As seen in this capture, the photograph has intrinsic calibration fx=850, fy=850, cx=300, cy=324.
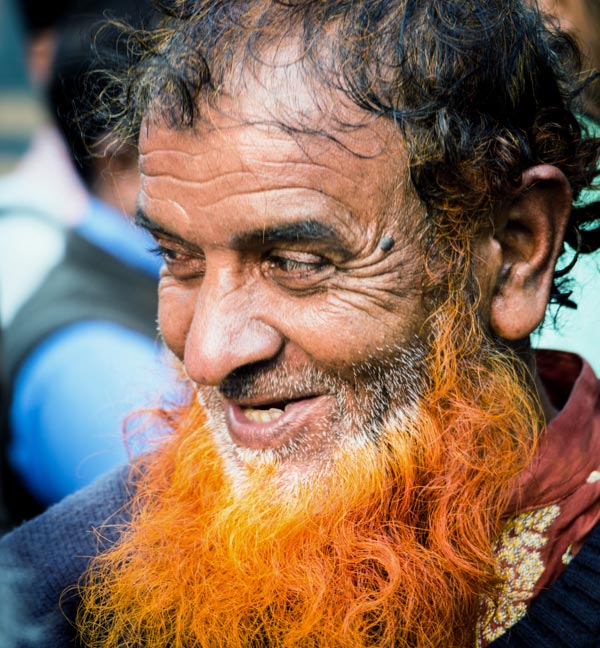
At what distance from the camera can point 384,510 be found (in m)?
1.85

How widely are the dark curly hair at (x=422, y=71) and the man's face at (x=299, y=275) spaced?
0.07m

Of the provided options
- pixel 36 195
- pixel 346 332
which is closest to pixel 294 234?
pixel 346 332

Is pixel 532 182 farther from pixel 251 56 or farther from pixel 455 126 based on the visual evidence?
pixel 251 56

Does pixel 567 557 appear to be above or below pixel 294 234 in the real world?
below

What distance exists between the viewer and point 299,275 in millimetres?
1805

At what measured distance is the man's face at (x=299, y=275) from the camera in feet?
5.67

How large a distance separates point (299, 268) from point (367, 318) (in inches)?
7.0

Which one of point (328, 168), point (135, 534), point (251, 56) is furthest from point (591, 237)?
point (135, 534)

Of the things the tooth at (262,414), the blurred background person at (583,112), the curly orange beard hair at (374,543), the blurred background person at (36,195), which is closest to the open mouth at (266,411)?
the tooth at (262,414)

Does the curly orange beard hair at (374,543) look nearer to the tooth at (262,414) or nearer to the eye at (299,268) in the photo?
the tooth at (262,414)

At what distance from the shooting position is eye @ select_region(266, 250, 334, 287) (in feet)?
5.87

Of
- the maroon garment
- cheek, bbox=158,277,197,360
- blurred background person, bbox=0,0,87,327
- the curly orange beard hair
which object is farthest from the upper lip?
blurred background person, bbox=0,0,87,327

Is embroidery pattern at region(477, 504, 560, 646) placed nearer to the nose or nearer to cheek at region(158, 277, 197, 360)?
the nose

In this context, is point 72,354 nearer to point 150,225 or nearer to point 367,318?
point 150,225
